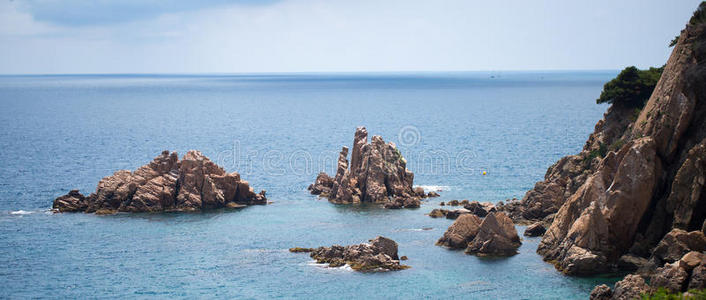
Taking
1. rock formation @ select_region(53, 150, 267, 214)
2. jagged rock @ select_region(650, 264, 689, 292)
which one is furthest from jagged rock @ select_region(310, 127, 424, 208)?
jagged rock @ select_region(650, 264, 689, 292)

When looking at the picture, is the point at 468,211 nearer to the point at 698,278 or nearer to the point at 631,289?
the point at 631,289

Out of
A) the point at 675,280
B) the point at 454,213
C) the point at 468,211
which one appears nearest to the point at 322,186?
the point at 454,213

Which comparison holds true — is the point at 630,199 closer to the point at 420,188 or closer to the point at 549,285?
the point at 549,285

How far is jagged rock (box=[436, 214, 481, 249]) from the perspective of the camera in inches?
2901

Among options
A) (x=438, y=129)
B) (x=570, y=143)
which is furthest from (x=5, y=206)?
(x=438, y=129)

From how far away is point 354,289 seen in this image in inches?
2437

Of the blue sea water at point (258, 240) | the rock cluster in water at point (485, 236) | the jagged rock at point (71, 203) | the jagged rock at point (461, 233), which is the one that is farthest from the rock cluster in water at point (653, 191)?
the jagged rock at point (71, 203)

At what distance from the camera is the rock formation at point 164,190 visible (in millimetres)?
93750

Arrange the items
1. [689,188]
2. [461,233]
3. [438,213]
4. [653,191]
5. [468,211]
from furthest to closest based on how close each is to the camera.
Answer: [438,213]
[468,211]
[461,233]
[653,191]
[689,188]

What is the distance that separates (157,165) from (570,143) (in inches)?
3740

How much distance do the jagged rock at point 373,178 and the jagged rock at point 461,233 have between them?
2184 cm

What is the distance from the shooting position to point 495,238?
71188mm

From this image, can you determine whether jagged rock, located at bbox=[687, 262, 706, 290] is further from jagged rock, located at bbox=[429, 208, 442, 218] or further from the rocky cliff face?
jagged rock, located at bbox=[429, 208, 442, 218]

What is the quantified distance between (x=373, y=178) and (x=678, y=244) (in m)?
48.1
